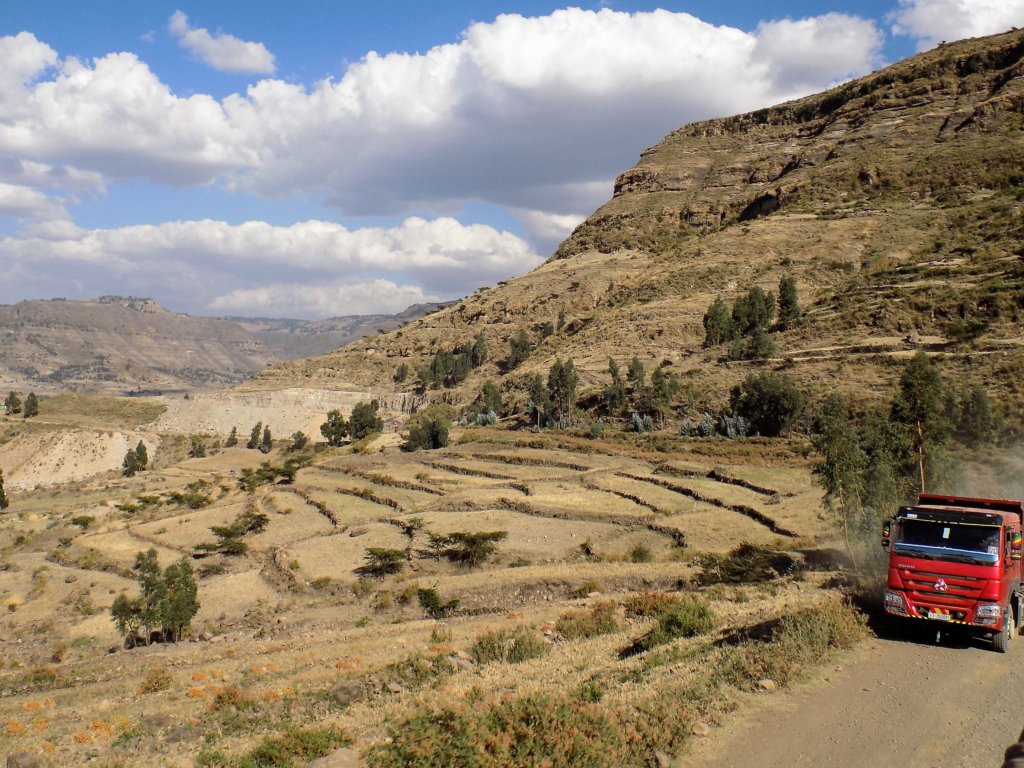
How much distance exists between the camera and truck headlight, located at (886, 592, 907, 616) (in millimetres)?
13406

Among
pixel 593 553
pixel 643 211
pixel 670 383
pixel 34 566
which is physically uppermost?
pixel 643 211

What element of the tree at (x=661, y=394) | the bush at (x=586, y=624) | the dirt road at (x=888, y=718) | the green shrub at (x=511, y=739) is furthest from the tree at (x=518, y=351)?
the green shrub at (x=511, y=739)

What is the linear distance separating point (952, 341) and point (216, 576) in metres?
66.1

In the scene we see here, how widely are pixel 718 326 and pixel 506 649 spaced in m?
78.3

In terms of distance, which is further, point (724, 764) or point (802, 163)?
point (802, 163)

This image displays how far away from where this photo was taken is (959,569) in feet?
42.6

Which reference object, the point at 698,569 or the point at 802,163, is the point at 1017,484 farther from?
the point at 802,163

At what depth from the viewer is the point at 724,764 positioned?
900 cm

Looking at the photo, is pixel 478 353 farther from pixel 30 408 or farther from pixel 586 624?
pixel 586 624

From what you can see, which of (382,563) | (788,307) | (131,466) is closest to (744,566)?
(382,563)

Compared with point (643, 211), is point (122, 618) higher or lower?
lower

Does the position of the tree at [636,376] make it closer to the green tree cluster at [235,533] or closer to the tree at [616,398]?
the tree at [616,398]

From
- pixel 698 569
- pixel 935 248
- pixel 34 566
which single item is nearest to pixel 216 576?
pixel 34 566

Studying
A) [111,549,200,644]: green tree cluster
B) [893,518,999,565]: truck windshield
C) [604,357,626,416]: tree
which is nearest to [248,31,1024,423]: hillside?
[604,357,626,416]: tree
